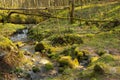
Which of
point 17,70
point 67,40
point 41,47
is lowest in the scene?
point 17,70

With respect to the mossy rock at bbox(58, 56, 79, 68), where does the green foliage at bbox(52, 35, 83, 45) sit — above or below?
above

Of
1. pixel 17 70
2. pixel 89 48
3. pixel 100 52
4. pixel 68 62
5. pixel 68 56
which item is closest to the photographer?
pixel 17 70

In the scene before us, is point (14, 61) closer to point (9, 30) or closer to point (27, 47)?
point (27, 47)

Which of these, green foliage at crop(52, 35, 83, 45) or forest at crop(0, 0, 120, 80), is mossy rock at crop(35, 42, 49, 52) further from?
green foliage at crop(52, 35, 83, 45)

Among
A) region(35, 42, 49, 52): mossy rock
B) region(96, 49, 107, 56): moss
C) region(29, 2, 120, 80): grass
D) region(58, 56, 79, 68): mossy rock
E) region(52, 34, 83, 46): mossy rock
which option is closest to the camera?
region(29, 2, 120, 80): grass

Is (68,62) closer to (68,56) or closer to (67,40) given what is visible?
(68,56)

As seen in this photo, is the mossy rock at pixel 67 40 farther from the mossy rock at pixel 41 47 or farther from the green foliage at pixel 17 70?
the green foliage at pixel 17 70

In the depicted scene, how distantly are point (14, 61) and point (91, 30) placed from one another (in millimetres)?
13382

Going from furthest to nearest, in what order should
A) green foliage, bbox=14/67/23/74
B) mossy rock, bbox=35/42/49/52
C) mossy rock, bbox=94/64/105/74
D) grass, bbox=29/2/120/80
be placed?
mossy rock, bbox=35/42/49/52 < green foliage, bbox=14/67/23/74 < grass, bbox=29/2/120/80 < mossy rock, bbox=94/64/105/74

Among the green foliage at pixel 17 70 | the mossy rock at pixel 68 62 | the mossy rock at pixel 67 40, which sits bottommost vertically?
the green foliage at pixel 17 70

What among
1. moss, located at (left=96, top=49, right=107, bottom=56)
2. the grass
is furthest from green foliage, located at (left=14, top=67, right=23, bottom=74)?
moss, located at (left=96, top=49, right=107, bottom=56)

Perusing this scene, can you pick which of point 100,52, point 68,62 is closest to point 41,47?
point 100,52

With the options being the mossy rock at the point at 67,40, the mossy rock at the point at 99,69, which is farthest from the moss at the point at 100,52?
the mossy rock at the point at 99,69

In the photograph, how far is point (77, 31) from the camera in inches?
1209
